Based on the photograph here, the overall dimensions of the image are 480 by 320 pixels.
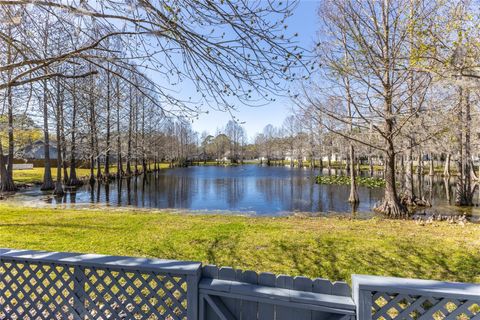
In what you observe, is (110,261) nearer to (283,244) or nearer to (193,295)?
(193,295)

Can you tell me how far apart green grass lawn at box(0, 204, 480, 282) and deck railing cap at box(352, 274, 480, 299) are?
101 inches

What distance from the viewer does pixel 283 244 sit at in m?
5.60

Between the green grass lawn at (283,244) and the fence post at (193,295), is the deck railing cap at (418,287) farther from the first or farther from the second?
the green grass lawn at (283,244)

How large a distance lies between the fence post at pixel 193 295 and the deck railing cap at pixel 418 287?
1.16 m

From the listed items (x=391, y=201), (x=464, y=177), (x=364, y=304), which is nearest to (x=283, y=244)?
(x=364, y=304)

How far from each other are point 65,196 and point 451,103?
19257mm

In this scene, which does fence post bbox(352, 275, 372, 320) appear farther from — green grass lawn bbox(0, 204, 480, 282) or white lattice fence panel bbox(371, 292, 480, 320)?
green grass lawn bbox(0, 204, 480, 282)

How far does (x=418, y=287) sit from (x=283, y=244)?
13.0 ft

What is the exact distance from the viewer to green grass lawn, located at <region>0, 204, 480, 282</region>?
456 centimetres

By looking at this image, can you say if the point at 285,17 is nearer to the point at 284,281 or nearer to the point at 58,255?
the point at 284,281

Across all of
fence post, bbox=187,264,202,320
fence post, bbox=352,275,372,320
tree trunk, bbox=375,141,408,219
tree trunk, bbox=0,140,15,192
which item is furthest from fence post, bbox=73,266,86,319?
tree trunk, bbox=0,140,15,192

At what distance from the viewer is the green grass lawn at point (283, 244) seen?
4.56 meters

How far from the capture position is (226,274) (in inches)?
86.3

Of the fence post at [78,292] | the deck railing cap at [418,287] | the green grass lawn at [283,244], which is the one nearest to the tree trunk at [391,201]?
the green grass lawn at [283,244]
